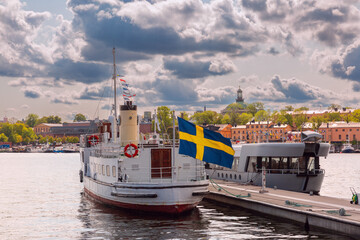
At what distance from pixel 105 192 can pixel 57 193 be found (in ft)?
70.0

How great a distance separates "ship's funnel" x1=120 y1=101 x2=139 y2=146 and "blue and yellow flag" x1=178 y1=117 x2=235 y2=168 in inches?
327

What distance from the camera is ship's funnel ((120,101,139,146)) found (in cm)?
4162

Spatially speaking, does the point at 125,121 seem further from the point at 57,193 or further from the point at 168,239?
the point at 57,193

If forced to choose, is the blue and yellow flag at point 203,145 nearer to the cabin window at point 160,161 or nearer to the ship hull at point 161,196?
the ship hull at point 161,196

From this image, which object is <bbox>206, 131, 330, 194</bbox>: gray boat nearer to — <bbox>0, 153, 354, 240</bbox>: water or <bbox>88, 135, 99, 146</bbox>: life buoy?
<bbox>0, 153, 354, 240</bbox>: water

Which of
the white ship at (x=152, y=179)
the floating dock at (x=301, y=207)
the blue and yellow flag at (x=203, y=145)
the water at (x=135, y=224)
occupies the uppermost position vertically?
the blue and yellow flag at (x=203, y=145)

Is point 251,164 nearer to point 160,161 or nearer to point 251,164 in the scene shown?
point 251,164

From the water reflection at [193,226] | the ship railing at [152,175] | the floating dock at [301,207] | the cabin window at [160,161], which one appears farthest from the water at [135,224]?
the cabin window at [160,161]

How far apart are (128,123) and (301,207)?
52.5ft

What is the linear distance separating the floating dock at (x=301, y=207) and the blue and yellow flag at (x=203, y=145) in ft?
12.8

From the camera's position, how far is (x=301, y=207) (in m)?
32.3

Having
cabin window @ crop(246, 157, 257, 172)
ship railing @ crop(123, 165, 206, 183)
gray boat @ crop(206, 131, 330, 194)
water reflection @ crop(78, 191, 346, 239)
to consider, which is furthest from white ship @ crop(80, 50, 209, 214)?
cabin window @ crop(246, 157, 257, 172)

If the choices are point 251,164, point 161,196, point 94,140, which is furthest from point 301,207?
point 94,140

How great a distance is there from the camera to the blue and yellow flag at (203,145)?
34.1 meters
